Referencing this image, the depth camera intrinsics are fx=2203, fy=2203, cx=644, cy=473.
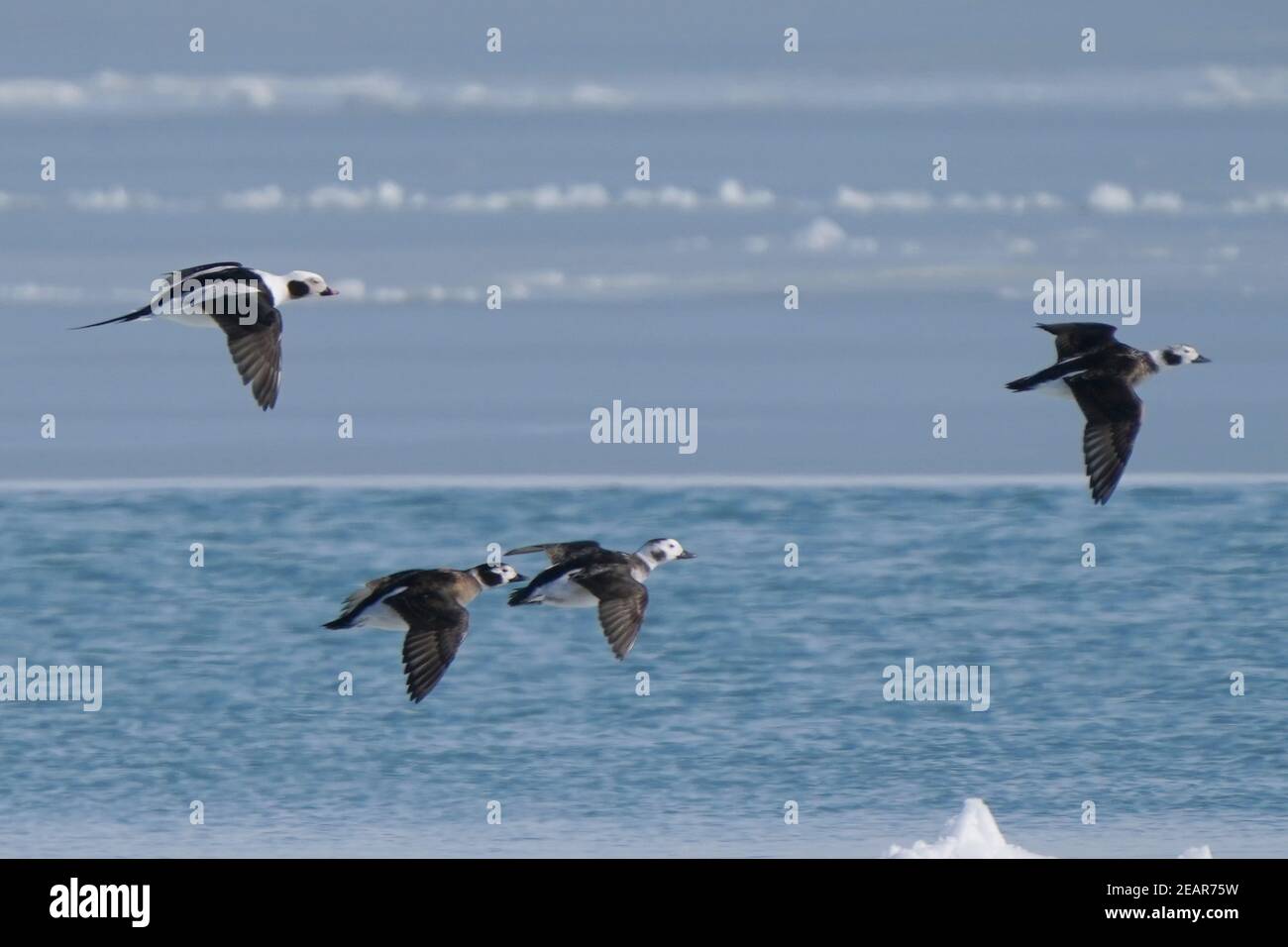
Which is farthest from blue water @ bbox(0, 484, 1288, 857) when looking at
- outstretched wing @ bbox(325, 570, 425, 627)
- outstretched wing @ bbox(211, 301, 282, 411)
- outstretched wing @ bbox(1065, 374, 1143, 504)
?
outstretched wing @ bbox(211, 301, 282, 411)

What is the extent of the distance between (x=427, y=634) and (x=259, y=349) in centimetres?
207

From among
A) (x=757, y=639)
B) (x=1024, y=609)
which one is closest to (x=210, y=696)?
(x=757, y=639)

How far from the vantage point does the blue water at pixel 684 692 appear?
1490cm

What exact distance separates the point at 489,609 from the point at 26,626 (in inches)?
179

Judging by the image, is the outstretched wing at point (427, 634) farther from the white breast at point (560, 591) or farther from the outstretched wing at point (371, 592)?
the white breast at point (560, 591)

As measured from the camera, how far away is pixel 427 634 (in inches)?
519

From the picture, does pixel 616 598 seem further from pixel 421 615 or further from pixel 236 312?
pixel 236 312

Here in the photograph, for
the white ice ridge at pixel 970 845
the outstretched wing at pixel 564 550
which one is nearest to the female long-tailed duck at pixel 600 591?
the outstretched wing at pixel 564 550

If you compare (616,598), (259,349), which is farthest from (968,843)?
(259,349)

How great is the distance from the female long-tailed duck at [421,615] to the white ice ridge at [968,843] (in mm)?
3119

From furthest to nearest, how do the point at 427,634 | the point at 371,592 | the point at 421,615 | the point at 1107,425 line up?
the point at 1107,425 < the point at 371,592 < the point at 421,615 < the point at 427,634

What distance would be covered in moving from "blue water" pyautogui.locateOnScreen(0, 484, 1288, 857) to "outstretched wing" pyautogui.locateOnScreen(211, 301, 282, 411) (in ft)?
10.1

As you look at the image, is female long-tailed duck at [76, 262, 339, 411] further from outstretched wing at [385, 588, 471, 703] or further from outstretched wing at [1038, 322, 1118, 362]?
outstretched wing at [1038, 322, 1118, 362]

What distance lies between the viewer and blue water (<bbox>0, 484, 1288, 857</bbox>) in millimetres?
14898
